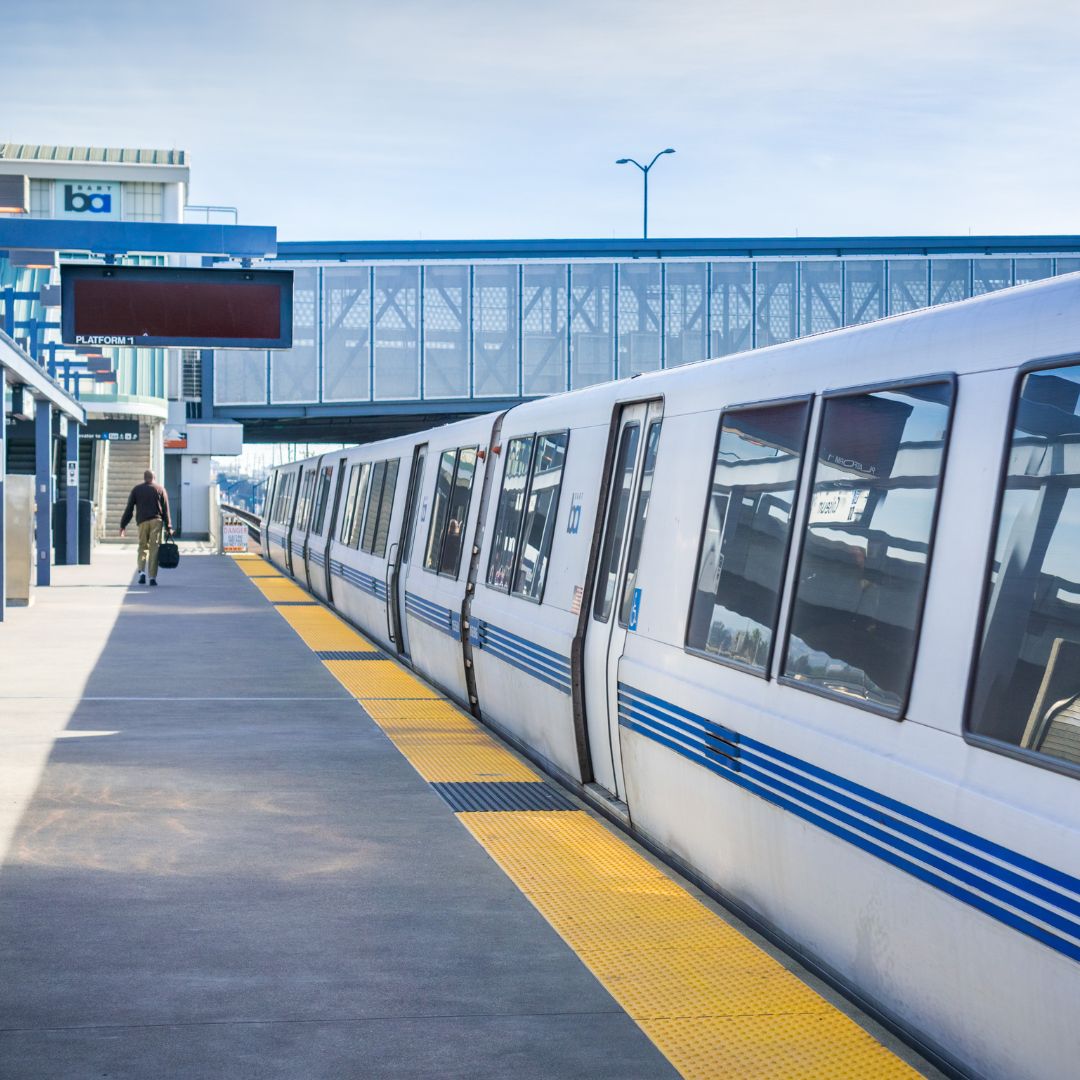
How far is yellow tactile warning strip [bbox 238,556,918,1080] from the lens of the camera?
4605mm

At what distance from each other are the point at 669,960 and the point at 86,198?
60.2 metres

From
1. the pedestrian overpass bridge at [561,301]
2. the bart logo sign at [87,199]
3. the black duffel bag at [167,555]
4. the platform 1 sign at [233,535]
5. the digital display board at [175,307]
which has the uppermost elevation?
the bart logo sign at [87,199]

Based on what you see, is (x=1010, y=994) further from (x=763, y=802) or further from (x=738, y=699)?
(x=738, y=699)

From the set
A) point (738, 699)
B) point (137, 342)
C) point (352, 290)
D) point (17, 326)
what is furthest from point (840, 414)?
point (352, 290)

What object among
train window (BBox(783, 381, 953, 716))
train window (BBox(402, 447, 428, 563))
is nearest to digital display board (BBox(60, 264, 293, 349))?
train window (BBox(402, 447, 428, 563))

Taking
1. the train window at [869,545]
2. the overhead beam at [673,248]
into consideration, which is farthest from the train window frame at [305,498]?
the overhead beam at [673,248]

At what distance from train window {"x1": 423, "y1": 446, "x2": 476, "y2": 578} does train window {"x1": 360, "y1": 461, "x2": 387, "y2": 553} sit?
4015 mm

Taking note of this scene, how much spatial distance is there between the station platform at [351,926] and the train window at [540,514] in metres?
1.10

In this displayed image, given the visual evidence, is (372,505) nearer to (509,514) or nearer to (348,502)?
(348,502)

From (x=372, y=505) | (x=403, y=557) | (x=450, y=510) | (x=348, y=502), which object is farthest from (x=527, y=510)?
(x=348, y=502)

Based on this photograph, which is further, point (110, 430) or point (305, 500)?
point (110, 430)

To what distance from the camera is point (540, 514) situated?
32.2ft

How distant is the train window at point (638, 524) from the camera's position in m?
7.70

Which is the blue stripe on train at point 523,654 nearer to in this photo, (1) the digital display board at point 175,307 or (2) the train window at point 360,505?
(2) the train window at point 360,505
